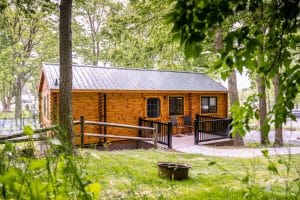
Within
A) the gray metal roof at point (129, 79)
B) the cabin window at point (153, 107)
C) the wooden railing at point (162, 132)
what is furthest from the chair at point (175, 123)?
the wooden railing at point (162, 132)

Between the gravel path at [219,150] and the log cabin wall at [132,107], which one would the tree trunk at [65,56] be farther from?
the log cabin wall at [132,107]

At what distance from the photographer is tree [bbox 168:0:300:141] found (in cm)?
130

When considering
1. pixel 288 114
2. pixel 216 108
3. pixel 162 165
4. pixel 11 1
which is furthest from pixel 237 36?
pixel 216 108

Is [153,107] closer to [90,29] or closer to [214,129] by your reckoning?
[214,129]

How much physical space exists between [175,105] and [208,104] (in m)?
2.32

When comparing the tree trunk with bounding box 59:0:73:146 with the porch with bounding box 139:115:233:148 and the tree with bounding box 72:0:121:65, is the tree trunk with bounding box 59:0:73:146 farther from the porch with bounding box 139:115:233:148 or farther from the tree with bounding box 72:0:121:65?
the tree with bounding box 72:0:121:65

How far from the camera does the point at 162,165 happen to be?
559 centimetres

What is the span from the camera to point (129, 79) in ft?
49.2

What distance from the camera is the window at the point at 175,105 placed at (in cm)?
1580

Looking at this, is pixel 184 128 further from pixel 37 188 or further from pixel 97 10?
pixel 97 10

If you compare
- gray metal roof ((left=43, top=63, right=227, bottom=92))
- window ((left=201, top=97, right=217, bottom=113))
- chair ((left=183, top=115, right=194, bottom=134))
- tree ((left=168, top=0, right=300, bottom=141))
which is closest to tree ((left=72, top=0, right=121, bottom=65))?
gray metal roof ((left=43, top=63, right=227, bottom=92))

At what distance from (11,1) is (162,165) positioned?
562 centimetres

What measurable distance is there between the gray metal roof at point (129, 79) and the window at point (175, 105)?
2.33ft

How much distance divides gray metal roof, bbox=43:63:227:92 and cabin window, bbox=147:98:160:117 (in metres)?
0.71
